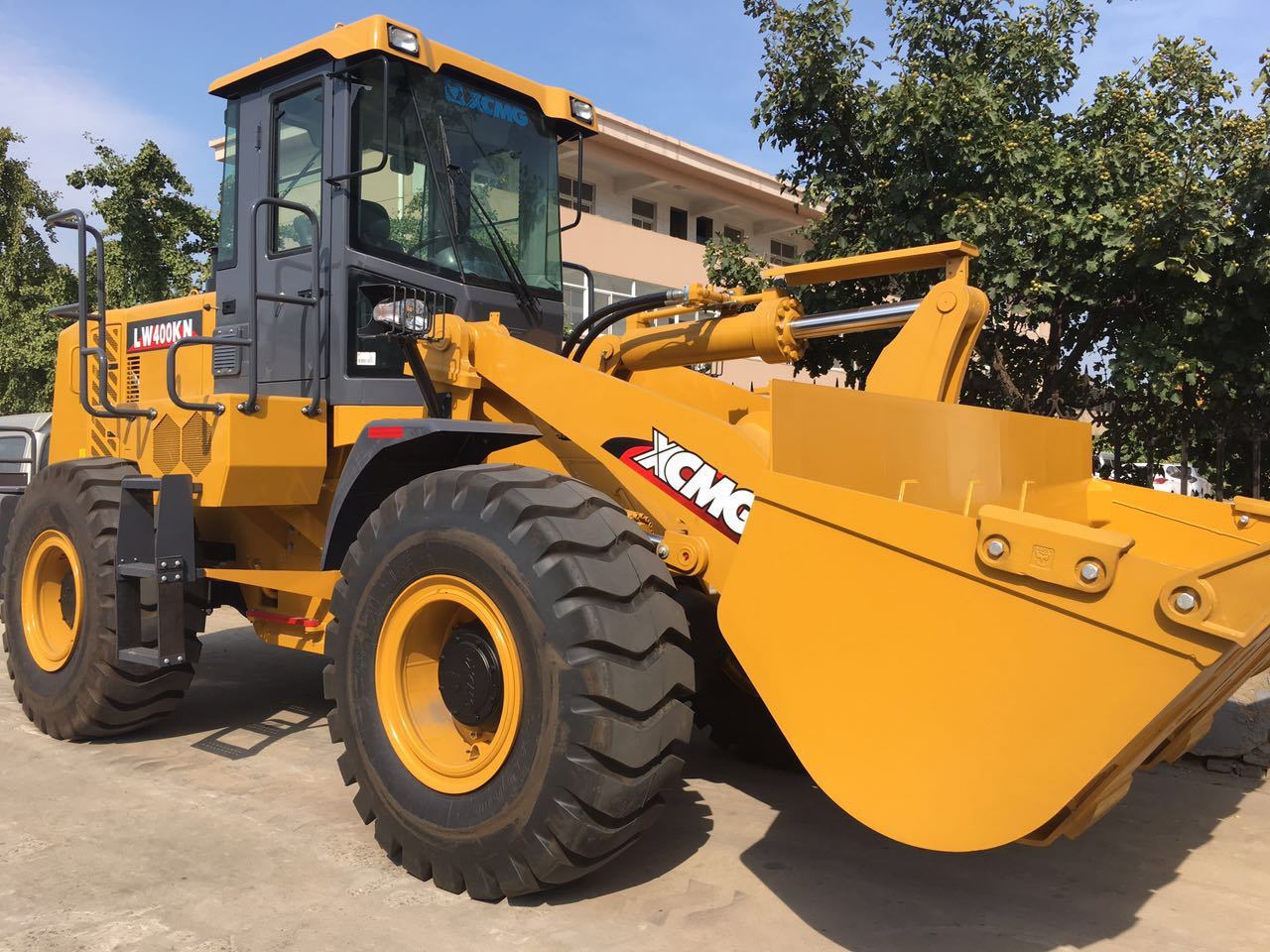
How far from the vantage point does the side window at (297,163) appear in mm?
4852

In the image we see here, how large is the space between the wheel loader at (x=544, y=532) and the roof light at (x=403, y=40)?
0.10ft

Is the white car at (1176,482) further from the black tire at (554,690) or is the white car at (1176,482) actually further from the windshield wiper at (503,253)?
the black tire at (554,690)

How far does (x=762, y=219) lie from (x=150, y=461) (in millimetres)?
23165

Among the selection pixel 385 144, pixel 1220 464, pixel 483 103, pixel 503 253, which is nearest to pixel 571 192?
pixel 483 103

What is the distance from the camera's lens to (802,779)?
15.6 feet

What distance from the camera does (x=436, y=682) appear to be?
12.3 feet

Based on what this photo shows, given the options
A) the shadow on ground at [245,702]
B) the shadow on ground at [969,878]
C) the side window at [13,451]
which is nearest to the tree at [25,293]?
the side window at [13,451]

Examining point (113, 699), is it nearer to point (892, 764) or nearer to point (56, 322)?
point (892, 764)

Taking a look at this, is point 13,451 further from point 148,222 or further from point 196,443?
point 196,443

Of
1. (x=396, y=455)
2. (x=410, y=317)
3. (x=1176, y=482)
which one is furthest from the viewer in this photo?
(x=1176, y=482)

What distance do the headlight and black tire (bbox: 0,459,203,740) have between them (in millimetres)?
1765

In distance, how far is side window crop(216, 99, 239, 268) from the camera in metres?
5.25

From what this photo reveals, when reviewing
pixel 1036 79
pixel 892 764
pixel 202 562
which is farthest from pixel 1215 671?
pixel 1036 79

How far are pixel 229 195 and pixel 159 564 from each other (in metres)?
1.92
